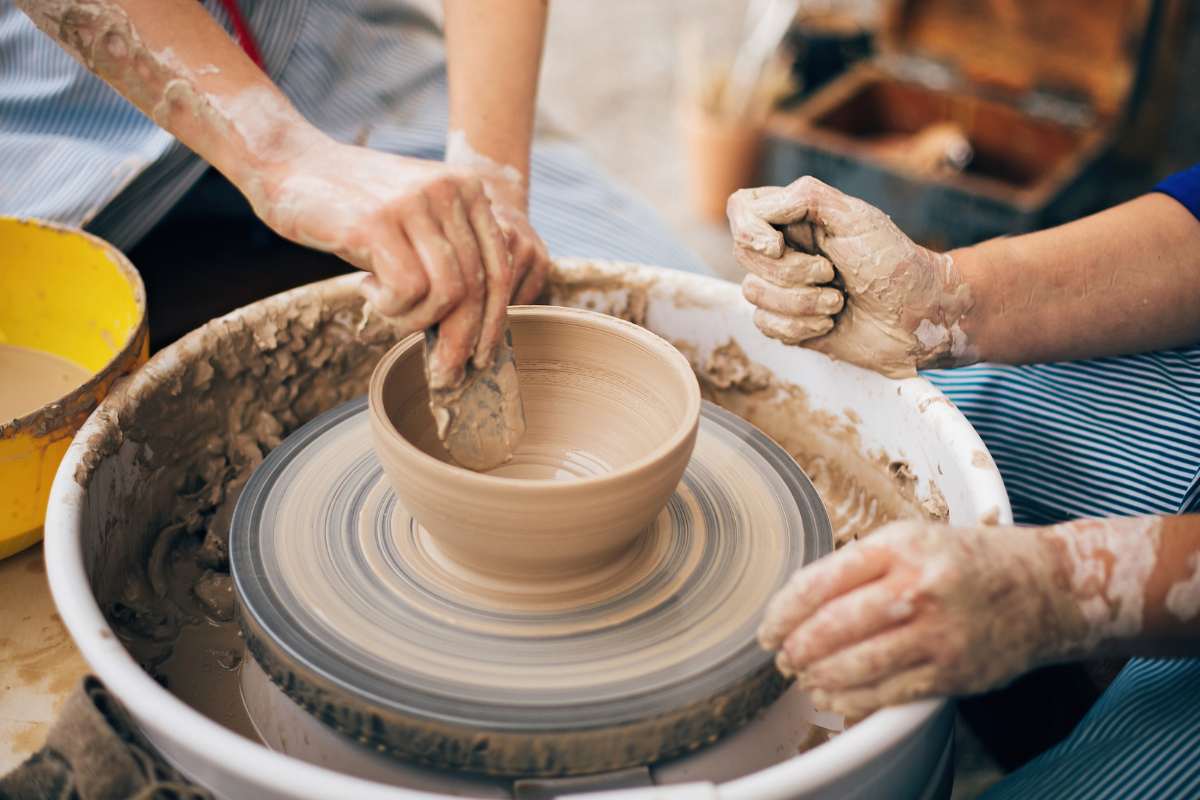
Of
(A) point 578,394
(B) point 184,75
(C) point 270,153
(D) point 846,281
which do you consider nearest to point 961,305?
(D) point 846,281

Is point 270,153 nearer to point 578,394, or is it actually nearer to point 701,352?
point 578,394

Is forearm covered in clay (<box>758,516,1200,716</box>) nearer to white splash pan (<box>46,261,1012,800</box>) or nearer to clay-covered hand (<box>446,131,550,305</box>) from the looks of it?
white splash pan (<box>46,261,1012,800</box>)

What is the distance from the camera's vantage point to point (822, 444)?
1.58 metres

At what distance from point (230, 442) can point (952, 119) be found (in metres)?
2.75

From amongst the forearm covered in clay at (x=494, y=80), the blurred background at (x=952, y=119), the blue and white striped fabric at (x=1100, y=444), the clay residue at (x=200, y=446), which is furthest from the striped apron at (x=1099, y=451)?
the blurred background at (x=952, y=119)

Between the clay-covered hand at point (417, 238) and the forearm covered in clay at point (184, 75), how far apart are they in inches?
3.5

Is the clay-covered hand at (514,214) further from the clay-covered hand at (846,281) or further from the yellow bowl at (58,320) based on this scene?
the yellow bowl at (58,320)

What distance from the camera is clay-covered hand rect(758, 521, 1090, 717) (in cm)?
96

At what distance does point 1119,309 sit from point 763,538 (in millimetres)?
614

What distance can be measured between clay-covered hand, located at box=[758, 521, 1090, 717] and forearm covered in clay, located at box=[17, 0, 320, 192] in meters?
0.80

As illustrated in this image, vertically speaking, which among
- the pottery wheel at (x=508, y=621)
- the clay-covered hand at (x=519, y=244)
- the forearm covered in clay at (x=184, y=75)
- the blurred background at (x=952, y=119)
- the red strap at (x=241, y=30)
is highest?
the forearm covered in clay at (x=184, y=75)

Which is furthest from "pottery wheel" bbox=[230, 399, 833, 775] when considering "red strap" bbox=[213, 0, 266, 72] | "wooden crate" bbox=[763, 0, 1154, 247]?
"wooden crate" bbox=[763, 0, 1154, 247]

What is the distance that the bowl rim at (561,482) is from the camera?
1073mm

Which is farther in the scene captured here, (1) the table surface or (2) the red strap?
(2) the red strap
